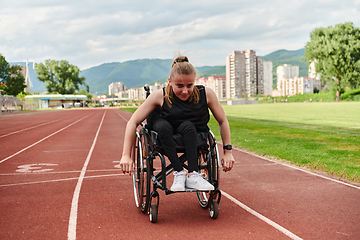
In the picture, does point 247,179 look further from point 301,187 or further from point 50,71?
point 50,71

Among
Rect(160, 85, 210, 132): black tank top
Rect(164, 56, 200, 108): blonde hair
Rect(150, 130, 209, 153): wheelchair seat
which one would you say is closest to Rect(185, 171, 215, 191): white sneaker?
Rect(150, 130, 209, 153): wheelchair seat

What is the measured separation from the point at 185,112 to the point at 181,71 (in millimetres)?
424

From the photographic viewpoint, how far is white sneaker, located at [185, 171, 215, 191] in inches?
120

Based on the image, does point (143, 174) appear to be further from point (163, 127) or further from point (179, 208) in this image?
point (179, 208)

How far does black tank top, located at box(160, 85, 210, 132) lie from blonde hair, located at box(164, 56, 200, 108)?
0.15ft

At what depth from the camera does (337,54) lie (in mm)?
52844

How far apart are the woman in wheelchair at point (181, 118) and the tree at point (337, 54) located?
182 feet

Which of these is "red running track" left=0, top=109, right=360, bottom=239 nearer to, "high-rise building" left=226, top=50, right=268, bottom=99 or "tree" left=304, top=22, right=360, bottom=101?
"tree" left=304, top=22, right=360, bottom=101

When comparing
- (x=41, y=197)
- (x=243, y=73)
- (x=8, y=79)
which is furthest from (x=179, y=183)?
(x=243, y=73)

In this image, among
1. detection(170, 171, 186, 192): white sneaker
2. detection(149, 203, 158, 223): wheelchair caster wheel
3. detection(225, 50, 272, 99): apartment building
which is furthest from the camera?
detection(225, 50, 272, 99): apartment building

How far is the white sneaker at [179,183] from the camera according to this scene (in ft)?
9.99

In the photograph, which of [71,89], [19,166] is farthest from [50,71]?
[19,166]

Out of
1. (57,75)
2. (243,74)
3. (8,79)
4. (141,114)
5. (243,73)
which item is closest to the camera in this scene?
(141,114)

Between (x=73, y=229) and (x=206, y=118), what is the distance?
5.85ft
